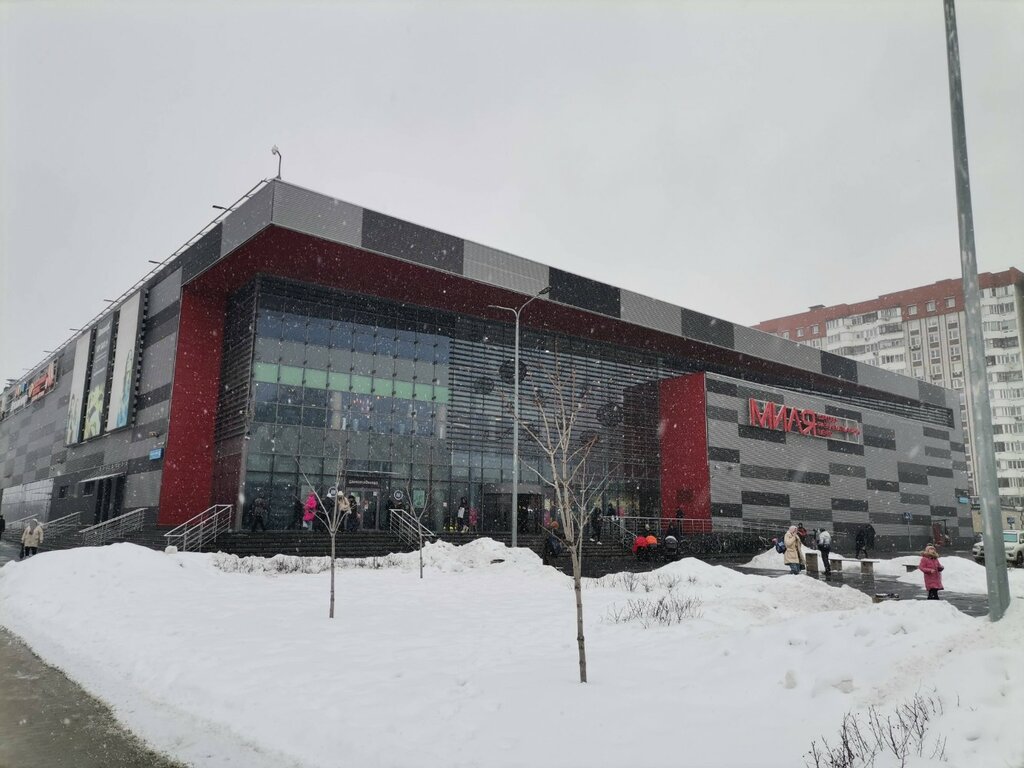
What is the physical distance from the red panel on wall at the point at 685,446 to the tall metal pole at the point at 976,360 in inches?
1246

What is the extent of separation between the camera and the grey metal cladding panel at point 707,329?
3972cm

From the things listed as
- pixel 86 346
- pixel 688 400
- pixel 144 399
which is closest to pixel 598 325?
pixel 688 400

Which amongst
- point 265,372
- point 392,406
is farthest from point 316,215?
point 392,406

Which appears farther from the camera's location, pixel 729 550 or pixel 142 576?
pixel 729 550

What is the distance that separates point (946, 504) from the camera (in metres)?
55.2

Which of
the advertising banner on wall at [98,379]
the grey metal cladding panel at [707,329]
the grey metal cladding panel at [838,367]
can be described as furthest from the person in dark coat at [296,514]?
the grey metal cladding panel at [838,367]

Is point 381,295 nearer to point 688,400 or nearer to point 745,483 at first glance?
point 688,400

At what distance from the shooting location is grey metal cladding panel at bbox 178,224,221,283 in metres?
29.2

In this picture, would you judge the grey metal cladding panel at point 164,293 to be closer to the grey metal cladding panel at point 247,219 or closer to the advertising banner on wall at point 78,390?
the grey metal cladding panel at point 247,219

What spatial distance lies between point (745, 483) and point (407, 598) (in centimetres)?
3000

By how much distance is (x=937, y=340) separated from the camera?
9262cm

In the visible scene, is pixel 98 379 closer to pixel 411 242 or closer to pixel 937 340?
pixel 411 242

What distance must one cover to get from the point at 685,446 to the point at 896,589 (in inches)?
856

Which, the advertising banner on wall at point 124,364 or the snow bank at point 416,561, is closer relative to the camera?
the snow bank at point 416,561
